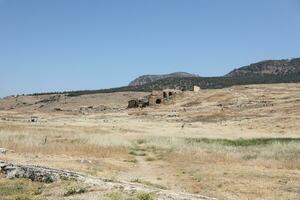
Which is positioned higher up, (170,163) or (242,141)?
(242,141)

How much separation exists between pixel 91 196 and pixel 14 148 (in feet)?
59.2

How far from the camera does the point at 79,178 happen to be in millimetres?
19406

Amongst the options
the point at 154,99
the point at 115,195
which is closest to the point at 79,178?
the point at 115,195

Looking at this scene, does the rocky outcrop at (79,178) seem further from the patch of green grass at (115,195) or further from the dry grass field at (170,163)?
the patch of green grass at (115,195)

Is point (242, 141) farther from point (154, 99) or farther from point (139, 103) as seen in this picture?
point (139, 103)

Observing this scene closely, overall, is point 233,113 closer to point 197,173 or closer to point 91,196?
point 197,173

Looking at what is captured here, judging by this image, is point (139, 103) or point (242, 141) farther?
point (139, 103)

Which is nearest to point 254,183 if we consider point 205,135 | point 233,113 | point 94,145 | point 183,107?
point 94,145

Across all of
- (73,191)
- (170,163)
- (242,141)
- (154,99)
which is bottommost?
(170,163)

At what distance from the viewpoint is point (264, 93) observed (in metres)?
108

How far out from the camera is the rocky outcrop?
16.1 meters

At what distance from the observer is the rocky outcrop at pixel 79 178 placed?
1614 centimetres

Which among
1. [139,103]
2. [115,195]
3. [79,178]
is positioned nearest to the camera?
[115,195]

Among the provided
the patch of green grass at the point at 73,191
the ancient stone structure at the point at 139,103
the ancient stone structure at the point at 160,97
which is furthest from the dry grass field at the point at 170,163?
the ancient stone structure at the point at 139,103
